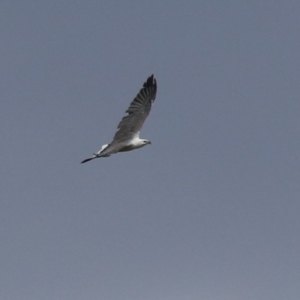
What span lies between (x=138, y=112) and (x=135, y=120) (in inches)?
19.9

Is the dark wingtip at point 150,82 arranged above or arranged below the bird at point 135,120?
above

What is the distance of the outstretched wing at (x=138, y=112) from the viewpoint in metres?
33.6

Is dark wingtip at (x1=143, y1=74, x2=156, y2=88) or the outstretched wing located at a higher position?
dark wingtip at (x1=143, y1=74, x2=156, y2=88)

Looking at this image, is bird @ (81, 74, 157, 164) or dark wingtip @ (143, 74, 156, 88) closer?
bird @ (81, 74, 157, 164)

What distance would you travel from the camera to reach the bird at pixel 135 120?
109 feet

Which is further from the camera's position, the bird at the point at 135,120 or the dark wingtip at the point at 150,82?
the dark wingtip at the point at 150,82

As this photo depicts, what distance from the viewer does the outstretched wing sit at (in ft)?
110

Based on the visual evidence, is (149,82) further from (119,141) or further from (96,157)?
(96,157)

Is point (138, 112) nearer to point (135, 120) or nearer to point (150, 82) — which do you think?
point (135, 120)

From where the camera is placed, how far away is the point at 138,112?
34.2 m

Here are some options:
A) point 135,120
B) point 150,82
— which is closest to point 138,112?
point 135,120

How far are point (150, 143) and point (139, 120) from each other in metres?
A: 1.56

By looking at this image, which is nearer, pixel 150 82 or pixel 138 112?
pixel 138 112

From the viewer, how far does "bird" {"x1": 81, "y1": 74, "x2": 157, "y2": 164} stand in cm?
3331
